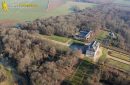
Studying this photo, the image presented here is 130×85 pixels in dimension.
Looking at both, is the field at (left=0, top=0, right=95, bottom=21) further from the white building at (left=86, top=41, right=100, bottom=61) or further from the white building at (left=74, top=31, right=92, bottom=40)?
the white building at (left=86, top=41, right=100, bottom=61)

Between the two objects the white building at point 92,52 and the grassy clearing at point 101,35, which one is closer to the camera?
the white building at point 92,52

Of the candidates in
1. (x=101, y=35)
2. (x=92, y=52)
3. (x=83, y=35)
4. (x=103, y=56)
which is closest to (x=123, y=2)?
(x=101, y=35)

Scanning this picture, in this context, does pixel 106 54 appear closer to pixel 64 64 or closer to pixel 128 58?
pixel 128 58

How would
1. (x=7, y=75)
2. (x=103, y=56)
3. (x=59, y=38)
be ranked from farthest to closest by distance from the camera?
(x=59, y=38) → (x=103, y=56) → (x=7, y=75)

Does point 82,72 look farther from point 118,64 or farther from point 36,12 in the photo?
point 36,12

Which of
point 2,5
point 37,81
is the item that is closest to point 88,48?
point 37,81

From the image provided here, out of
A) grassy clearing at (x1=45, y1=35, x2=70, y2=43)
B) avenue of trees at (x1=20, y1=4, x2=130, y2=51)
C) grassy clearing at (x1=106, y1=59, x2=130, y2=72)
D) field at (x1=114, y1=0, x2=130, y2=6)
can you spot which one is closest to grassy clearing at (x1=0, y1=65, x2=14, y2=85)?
grassy clearing at (x1=45, y1=35, x2=70, y2=43)

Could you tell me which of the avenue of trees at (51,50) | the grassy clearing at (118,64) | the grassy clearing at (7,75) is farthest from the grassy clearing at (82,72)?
the grassy clearing at (7,75)

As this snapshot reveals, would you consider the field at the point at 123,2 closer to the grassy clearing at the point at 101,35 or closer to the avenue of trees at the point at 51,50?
the avenue of trees at the point at 51,50
